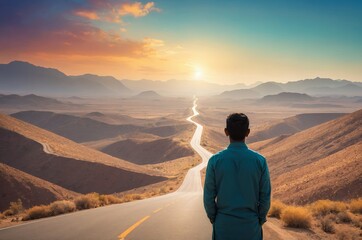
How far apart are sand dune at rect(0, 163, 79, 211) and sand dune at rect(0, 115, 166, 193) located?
13.3m

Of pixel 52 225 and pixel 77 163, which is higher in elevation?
pixel 52 225

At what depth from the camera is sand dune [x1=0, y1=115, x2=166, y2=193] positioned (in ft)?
184

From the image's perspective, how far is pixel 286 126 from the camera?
516 feet

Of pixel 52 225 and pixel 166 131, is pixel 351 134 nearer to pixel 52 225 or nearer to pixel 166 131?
pixel 52 225

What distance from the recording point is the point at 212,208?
419cm

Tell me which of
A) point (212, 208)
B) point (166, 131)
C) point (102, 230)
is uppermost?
point (212, 208)

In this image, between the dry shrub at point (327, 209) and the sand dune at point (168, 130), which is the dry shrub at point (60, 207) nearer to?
the dry shrub at point (327, 209)

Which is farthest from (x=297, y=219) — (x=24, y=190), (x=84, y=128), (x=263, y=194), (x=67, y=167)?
(x=84, y=128)

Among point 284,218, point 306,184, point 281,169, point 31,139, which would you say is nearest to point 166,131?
point 31,139

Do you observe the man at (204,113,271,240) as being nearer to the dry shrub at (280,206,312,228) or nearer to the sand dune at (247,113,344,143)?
the dry shrub at (280,206,312,228)

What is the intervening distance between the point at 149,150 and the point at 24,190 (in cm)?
6870

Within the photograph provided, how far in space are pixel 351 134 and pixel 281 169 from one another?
45.1 ft

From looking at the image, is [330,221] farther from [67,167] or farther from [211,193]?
[67,167]

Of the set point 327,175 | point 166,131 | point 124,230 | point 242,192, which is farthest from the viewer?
point 166,131
